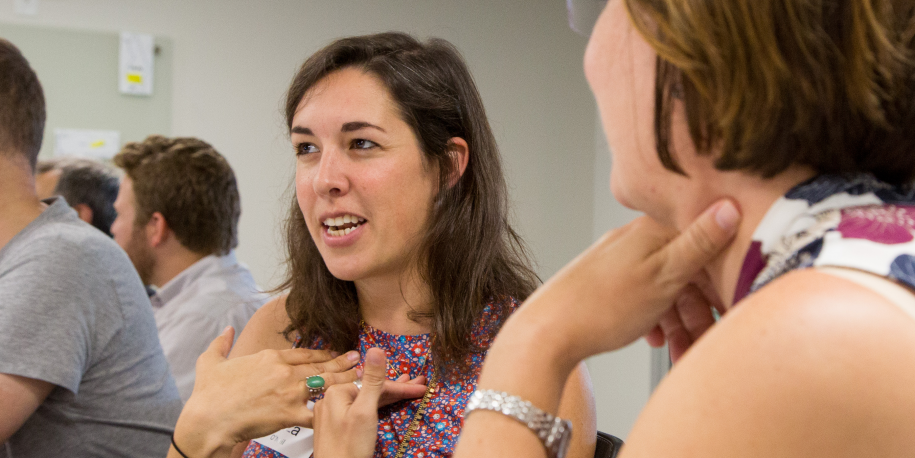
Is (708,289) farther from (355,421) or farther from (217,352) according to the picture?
(217,352)

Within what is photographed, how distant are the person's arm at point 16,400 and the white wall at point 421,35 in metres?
2.49

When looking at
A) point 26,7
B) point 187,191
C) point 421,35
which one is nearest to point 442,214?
point 187,191

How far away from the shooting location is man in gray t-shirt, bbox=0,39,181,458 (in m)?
1.51

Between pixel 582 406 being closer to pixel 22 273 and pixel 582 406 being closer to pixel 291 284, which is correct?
pixel 291 284

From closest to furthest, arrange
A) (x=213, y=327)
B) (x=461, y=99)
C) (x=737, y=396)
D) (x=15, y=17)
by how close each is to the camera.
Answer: (x=737, y=396)
(x=461, y=99)
(x=213, y=327)
(x=15, y=17)

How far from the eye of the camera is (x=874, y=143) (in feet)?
1.86

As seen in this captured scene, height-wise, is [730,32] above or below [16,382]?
above

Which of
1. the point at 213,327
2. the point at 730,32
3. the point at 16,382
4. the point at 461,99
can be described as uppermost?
the point at 730,32

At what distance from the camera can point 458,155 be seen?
5.09ft

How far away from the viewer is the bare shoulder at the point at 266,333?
1594 mm

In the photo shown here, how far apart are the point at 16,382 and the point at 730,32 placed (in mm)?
1510

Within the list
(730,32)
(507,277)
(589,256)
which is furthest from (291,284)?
(730,32)

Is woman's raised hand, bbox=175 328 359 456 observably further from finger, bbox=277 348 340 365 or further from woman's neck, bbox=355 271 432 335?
woman's neck, bbox=355 271 432 335

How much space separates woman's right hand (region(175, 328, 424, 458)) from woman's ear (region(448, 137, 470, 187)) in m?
0.44
